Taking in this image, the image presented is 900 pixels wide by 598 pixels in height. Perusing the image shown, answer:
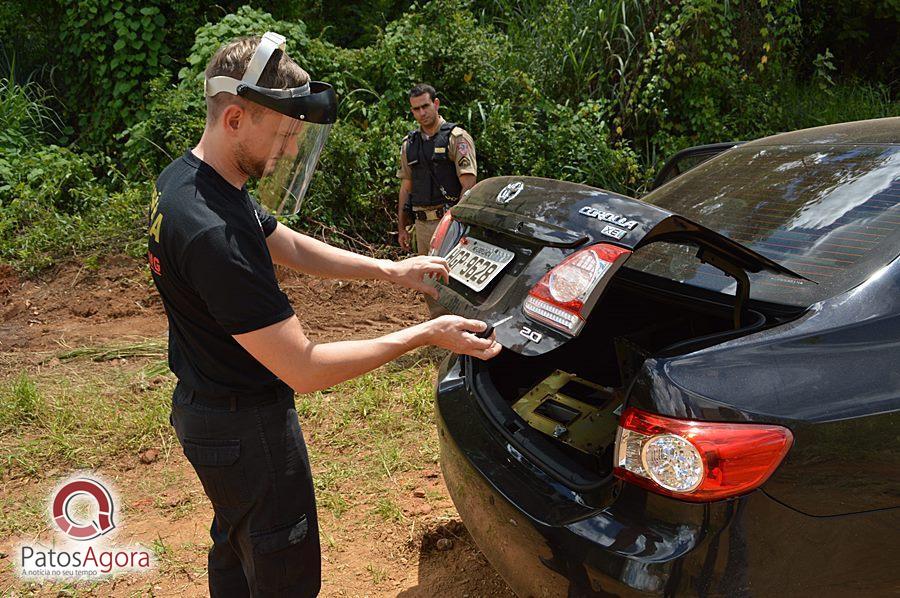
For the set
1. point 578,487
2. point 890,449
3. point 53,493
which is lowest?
point 53,493

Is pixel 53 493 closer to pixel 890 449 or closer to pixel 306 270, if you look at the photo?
pixel 306 270

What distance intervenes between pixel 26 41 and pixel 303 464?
9.80 m

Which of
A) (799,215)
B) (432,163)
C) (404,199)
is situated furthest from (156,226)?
(404,199)

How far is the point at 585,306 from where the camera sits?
187 centimetres

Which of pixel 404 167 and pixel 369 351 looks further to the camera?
pixel 404 167

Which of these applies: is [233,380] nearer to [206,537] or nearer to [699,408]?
[699,408]

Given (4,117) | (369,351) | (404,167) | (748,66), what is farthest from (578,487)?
(4,117)

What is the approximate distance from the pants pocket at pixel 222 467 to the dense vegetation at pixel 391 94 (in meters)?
5.25

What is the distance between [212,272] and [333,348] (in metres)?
0.36

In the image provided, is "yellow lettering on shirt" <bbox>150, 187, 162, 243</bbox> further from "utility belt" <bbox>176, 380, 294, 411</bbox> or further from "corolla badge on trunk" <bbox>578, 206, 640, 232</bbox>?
"corolla badge on trunk" <bbox>578, 206, 640, 232</bbox>

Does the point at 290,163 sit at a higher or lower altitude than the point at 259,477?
higher

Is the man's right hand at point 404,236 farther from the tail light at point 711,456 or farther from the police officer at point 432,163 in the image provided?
the tail light at point 711,456

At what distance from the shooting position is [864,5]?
10.2m

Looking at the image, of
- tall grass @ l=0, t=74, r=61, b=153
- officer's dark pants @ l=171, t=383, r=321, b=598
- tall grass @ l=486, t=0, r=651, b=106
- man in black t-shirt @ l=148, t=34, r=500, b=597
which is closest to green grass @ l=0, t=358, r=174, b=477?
man in black t-shirt @ l=148, t=34, r=500, b=597
